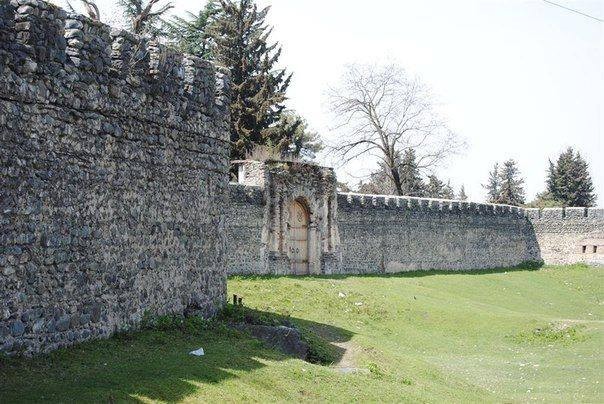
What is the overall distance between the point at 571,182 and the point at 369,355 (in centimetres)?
5579

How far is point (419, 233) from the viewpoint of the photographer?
1426 inches

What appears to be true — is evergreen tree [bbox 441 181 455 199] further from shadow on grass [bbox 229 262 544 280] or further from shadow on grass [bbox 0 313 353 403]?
shadow on grass [bbox 0 313 353 403]

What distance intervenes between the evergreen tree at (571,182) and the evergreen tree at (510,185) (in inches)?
181

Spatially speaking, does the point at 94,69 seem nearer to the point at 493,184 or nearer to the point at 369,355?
the point at 369,355

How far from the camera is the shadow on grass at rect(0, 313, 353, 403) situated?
8.78 metres

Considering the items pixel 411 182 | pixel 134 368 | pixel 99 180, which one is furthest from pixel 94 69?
pixel 411 182

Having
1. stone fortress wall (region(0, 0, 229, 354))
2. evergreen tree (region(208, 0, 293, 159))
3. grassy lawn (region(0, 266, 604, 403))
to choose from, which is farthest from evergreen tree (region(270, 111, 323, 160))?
stone fortress wall (region(0, 0, 229, 354))

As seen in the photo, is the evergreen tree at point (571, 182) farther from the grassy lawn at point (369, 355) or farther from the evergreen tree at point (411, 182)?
the grassy lawn at point (369, 355)

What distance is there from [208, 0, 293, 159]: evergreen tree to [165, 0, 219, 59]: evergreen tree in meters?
4.55

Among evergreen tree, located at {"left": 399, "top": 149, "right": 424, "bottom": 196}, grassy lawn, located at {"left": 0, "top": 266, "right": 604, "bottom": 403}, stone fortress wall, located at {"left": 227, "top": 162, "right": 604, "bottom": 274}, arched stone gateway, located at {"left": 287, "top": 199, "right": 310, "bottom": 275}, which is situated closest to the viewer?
grassy lawn, located at {"left": 0, "top": 266, "right": 604, "bottom": 403}

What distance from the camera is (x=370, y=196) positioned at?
33375 mm

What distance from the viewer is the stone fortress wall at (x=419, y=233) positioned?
27.0 m

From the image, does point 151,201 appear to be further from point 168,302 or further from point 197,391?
point 197,391

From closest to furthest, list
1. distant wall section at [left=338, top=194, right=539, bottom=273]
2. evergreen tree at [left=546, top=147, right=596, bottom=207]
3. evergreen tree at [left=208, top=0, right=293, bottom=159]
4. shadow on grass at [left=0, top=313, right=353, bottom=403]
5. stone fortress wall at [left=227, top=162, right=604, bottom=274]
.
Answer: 1. shadow on grass at [left=0, top=313, right=353, bottom=403]
2. stone fortress wall at [left=227, top=162, right=604, bottom=274]
3. distant wall section at [left=338, top=194, right=539, bottom=273]
4. evergreen tree at [left=208, top=0, right=293, bottom=159]
5. evergreen tree at [left=546, top=147, right=596, bottom=207]
